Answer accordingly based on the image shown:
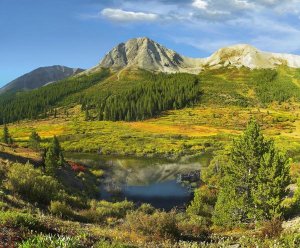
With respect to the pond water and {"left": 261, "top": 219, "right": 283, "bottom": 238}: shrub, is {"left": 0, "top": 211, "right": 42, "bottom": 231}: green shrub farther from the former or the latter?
the pond water

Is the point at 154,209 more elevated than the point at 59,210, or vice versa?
the point at 59,210

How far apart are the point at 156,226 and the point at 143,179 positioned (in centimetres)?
4570

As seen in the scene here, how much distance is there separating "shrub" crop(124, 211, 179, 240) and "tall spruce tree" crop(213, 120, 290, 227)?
10919 millimetres

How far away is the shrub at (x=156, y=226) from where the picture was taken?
803 inches

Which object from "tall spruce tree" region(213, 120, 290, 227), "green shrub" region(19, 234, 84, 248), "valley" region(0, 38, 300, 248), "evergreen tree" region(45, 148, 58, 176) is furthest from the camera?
"evergreen tree" region(45, 148, 58, 176)

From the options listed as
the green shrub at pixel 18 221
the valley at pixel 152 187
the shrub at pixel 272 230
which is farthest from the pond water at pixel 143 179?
the green shrub at pixel 18 221

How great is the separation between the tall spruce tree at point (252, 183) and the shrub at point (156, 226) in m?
10.9

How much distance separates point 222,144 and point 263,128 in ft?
133

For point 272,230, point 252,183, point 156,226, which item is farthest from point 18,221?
point 252,183

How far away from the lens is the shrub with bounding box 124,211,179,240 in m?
20.4

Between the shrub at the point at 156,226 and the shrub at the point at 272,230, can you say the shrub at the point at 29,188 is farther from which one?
the shrub at the point at 272,230

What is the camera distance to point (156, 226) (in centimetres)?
2083

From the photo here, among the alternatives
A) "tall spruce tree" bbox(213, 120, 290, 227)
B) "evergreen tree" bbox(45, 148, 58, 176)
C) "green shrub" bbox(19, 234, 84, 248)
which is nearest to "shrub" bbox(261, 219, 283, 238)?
A: "tall spruce tree" bbox(213, 120, 290, 227)

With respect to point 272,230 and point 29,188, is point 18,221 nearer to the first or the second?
point 272,230
